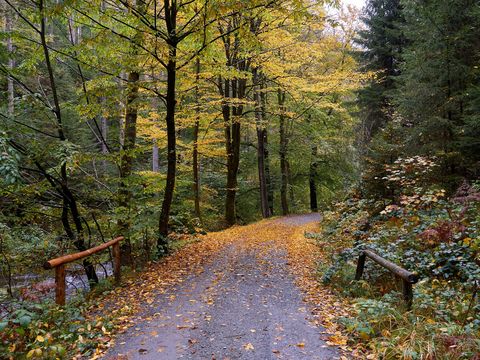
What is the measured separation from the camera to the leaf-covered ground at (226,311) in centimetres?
436

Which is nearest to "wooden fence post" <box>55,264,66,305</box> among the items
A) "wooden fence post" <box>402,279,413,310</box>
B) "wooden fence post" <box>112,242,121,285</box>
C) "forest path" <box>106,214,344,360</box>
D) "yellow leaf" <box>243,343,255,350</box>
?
"forest path" <box>106,214,344,360</box>

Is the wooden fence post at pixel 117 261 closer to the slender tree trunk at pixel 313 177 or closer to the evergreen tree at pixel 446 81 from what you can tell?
the evergreen tree at pixel 446 81

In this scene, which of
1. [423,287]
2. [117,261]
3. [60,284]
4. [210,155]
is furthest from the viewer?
[210,155]

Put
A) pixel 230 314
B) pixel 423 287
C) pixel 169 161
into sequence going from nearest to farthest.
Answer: pixel 230 314 → pixel 423 287 → pixel 169 161

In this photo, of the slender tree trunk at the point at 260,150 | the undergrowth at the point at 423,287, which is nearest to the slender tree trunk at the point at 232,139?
the slender tree trunk at the point at 260,150

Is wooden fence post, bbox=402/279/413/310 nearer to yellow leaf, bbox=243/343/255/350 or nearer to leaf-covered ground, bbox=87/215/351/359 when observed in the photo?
leaf-covered ground, bbox=87/215/351/359

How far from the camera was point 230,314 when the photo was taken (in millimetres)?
5461

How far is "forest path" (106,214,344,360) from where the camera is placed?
4344mm

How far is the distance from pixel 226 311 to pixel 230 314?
5.3 inches

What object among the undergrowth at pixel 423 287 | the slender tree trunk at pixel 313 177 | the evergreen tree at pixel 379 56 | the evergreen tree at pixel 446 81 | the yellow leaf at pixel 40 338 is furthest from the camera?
the slender tree trunk at pixel 313 177

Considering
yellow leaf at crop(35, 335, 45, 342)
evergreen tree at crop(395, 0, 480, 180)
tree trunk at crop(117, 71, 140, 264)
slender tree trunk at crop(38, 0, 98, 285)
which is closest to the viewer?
yellow leaf at crop(35, 335, 45, 342)

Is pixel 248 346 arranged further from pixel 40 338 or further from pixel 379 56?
pixel 379 56

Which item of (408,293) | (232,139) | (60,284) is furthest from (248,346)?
(232,139)

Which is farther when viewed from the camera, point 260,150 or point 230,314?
point 260,150
